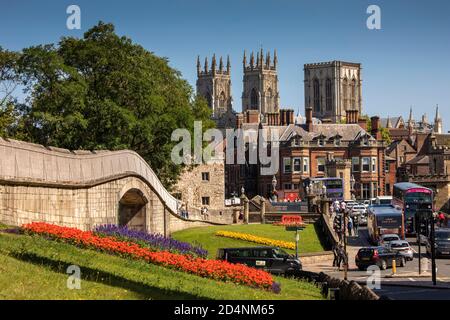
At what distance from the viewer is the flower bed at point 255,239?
48000 millimetres

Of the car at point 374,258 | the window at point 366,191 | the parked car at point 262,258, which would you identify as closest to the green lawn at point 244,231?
the car at point 374,258

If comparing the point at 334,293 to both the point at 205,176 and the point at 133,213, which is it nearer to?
the point at 133,213

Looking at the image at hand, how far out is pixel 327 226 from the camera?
54.2 meters

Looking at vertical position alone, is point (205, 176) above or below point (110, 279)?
above

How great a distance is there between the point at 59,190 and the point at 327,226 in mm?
24562

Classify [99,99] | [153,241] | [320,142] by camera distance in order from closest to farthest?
[153,241] → [99,99] → [320,142]

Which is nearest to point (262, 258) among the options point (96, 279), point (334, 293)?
point (334, 293)

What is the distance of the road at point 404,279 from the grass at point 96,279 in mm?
3604

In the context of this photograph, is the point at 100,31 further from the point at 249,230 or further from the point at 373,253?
the point at 373,253

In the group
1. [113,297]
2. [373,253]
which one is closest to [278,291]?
[113,297]

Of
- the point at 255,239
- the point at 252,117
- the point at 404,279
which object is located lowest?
the point at 404,279

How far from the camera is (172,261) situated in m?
27.0

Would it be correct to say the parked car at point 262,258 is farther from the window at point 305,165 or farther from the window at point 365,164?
the window at point 365,164

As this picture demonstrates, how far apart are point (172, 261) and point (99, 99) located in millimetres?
27245
